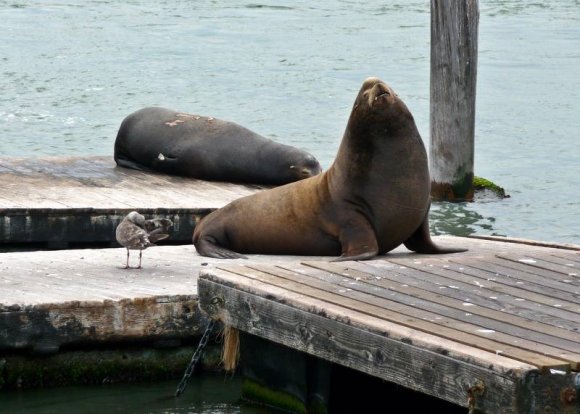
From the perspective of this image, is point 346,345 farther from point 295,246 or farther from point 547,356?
point 295,246

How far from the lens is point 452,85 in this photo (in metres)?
11.0

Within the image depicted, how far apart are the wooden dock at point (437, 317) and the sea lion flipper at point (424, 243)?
0.45m

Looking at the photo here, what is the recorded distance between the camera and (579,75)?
20.4 metres

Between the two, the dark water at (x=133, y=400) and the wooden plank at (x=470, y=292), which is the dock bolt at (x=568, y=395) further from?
the dark water at (x=133, y=400)

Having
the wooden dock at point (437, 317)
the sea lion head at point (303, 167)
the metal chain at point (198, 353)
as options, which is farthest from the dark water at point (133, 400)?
the sea lion head at point (303, 167)

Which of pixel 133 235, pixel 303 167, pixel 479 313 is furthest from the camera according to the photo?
pixel 303 167

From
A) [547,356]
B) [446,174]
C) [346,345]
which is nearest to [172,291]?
[346,345]

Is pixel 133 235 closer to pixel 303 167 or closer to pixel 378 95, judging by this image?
pixel 378 95

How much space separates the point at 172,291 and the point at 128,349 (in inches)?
13.0

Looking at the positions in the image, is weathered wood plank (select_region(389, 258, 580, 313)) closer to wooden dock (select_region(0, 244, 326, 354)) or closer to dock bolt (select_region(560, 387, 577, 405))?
dock bolt (select_region(560, 387, 577, 405))

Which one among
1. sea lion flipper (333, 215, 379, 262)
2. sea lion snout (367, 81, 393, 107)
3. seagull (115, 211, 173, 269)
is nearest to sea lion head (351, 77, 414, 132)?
sea lion snout (367, 81, 393, 107)

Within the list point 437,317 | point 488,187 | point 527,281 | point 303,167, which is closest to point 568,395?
point 437,317

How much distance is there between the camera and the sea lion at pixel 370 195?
6676mm

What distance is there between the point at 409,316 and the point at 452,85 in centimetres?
645
